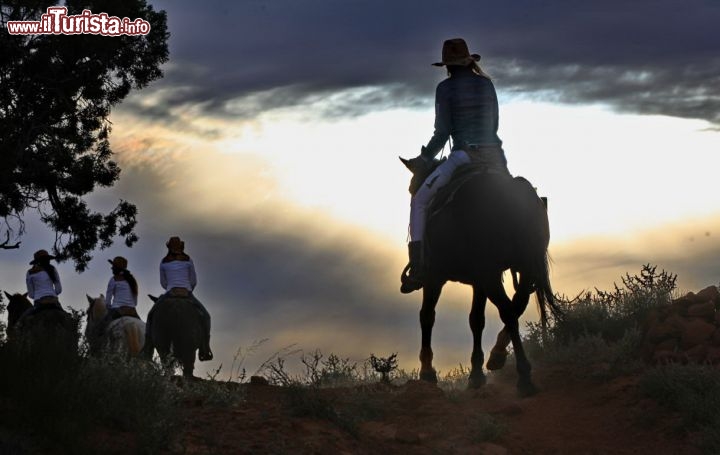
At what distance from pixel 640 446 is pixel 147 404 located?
15.1ft

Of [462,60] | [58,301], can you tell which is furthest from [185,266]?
[462,60]

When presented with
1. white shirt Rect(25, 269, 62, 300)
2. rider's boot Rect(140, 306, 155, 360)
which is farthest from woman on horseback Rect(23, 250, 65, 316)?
rider's boot Rect(140, 306, 155, 360)

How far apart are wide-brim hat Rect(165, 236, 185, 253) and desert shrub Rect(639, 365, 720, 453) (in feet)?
23.0

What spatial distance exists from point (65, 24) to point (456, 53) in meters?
17.8

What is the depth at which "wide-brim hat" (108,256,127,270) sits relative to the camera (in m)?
15.7

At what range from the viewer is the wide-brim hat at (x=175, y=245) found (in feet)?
47.1

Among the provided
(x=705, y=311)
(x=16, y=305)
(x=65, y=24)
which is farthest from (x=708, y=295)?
(x=65, y=24)

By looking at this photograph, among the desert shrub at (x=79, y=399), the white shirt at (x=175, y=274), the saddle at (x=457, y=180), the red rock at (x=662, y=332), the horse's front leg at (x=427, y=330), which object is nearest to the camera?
the desert shrub at (x=79, y=399)

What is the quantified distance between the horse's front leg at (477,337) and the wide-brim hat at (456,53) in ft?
8.26

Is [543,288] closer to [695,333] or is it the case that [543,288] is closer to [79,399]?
[695,333]

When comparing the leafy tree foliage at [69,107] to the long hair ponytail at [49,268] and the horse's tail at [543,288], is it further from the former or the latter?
the horse's tail at [543,288]

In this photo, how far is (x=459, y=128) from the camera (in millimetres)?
10781

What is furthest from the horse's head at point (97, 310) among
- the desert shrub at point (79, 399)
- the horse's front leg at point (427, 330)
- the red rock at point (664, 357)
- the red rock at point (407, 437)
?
the red rock at point (664, 357)

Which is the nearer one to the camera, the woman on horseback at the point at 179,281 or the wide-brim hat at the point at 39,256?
the woman on horseback at the point at 179,281
